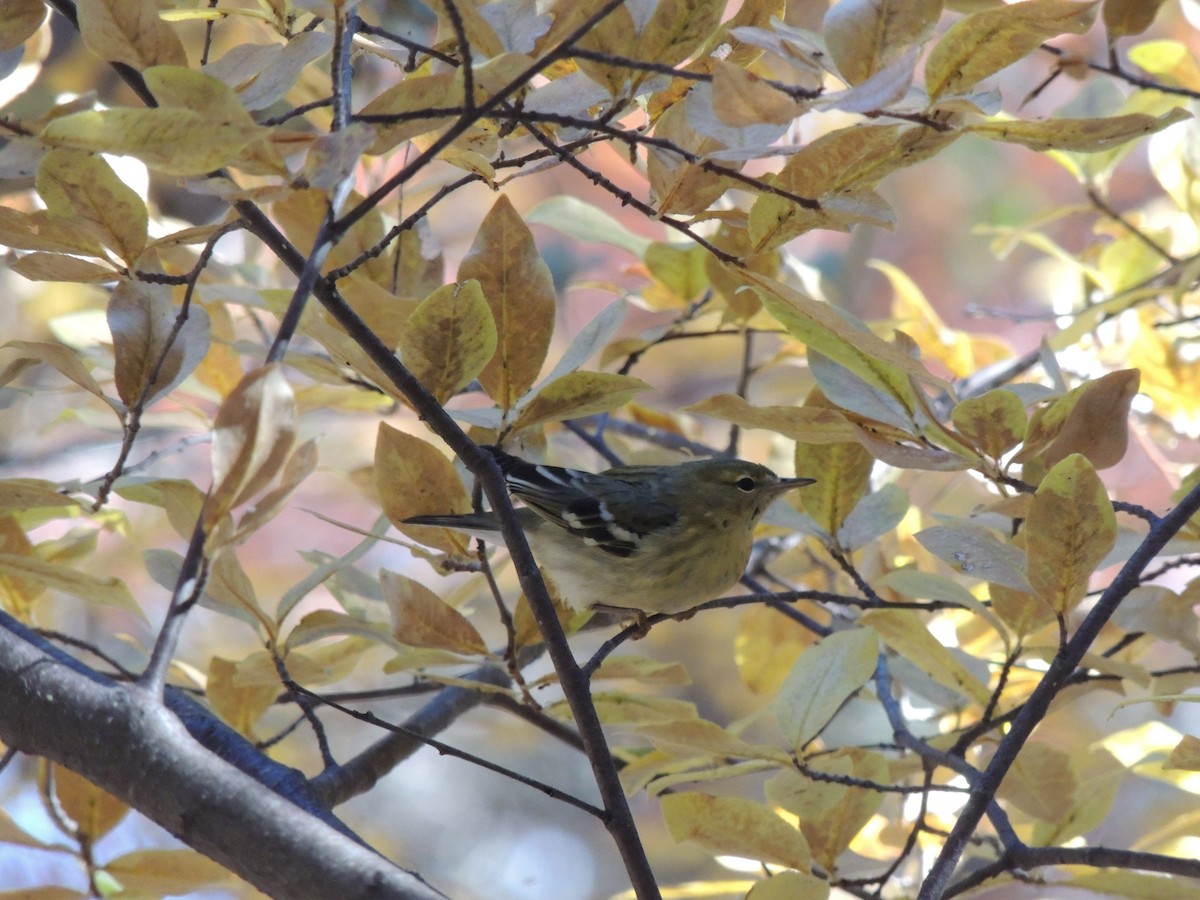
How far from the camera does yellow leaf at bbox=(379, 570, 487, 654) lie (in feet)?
3.84

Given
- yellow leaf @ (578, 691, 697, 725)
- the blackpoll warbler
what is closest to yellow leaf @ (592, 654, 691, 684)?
yellow leaf @ (578, 691, 697, 725)

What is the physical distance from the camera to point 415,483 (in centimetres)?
118

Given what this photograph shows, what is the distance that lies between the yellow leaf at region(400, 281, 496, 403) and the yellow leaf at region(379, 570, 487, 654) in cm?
22

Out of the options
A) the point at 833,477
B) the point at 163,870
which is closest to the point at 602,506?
the point at 833,477

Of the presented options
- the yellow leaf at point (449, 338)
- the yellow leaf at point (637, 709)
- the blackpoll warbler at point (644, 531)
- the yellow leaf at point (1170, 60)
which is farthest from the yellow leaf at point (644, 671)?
the yellow leaf at point (1170, 60)

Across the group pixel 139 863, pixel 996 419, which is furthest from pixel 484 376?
pixel 139 863

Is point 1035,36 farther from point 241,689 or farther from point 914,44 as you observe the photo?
point 241,689

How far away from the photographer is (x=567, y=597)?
75.4 inches

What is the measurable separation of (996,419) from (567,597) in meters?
0.99

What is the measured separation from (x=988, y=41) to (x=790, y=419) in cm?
38

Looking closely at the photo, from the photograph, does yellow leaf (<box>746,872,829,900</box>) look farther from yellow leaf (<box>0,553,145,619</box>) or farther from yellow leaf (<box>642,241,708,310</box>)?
yellow leaf (<box>642,241,708,310</box>)

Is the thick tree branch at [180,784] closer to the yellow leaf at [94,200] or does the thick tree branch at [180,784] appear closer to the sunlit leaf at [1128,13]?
the yellow leaf at [94,200]

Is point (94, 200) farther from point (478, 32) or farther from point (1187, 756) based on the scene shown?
point (1187, 756)

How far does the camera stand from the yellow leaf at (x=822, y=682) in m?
1.13
